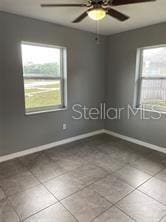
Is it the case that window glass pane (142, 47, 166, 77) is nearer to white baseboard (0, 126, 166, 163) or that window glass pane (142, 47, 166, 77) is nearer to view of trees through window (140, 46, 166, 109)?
view of trees through window (140, 46, 166, 109)

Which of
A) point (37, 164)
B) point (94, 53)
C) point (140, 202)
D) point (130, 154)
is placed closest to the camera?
point (140, 202)

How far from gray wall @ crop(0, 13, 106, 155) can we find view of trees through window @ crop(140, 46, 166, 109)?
1.09m

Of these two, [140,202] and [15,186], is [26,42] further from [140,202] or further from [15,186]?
[140,202]

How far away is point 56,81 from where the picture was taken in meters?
3.57

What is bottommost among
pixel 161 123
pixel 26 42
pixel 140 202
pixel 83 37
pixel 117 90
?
pixel 140 202

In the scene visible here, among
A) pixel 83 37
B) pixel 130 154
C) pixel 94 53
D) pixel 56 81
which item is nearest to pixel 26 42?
pixel 56 81

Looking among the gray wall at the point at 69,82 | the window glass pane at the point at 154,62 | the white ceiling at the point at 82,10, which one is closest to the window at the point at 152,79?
the window glass pane at the point at 154,62

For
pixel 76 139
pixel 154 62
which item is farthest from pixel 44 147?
pixel 154 62

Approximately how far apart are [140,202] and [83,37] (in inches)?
132

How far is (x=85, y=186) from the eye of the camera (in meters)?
2.31

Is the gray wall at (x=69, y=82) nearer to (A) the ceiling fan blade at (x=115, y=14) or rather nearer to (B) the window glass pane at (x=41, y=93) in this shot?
(B) the window glass pane at (x=41, y=93)

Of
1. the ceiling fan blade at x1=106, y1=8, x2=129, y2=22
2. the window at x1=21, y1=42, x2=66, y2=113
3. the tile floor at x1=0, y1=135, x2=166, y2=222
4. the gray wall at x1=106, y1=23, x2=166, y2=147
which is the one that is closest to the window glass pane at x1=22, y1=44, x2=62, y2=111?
the window at x1=21, y1=42, x2=66, y2=113

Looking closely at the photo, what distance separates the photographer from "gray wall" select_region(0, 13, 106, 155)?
2830 mm

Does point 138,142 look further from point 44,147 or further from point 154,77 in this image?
point 44,147
